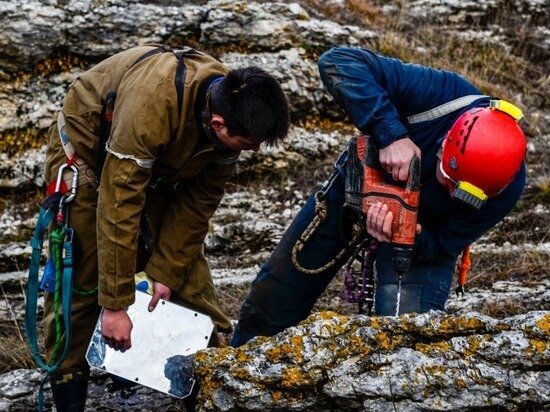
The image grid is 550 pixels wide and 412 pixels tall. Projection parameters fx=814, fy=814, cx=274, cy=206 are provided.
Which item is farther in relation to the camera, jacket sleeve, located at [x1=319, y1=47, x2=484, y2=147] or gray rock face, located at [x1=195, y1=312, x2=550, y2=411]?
jacket sleeve, located at [x1=319, y1=47, x2=484, y2=147]

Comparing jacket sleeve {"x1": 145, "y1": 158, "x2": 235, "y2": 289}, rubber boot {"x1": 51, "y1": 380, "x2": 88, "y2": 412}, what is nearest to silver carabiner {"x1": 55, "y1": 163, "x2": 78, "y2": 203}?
jacket sleeve {"x1": 145, "y1": 158, "x2": 235, "y2": 289}

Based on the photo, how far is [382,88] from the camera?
13.7 feet

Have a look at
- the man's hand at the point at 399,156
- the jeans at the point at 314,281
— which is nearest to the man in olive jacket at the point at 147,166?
the jeans at the point at 314,281

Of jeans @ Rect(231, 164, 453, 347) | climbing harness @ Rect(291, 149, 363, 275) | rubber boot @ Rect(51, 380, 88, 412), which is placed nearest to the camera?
rubber boot @ Rect(51, 380, 88, 412)

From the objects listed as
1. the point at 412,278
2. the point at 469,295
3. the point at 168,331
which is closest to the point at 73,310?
the point at 168,331

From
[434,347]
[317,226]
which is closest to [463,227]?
[317,226]

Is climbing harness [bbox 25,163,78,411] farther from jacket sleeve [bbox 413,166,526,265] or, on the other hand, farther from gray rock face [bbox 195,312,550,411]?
jacket sleeve [bbox 413,166,526,265]

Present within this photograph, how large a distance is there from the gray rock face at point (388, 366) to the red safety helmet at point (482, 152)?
0.90 metres

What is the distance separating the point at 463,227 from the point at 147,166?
69.2 inches

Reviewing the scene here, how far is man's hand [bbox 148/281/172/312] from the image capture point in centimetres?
425

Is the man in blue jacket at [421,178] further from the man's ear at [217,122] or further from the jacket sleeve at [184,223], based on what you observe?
the man's ear at [217,122]

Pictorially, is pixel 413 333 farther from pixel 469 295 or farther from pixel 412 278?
pixel 469 295

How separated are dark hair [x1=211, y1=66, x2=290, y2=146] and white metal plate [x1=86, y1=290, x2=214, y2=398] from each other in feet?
3.51

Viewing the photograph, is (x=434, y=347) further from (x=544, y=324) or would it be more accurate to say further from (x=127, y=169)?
(x=127, y=169)
